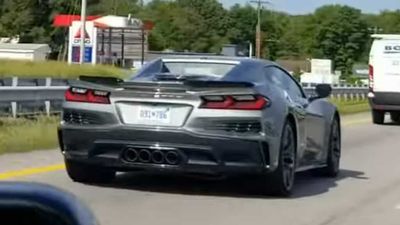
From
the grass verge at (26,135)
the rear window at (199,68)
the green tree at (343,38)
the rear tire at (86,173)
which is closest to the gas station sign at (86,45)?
the grass verge at (26,135)

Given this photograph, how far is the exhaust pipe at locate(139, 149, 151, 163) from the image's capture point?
904cm

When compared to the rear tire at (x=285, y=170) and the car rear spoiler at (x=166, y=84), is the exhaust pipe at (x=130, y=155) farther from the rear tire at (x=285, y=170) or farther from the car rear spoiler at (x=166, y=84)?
the rear tire at (x=285, y=170)

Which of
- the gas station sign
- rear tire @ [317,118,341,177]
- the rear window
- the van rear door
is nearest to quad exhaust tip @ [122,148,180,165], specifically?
the rear window

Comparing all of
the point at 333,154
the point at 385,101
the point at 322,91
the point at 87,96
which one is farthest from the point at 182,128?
the point at 385,101

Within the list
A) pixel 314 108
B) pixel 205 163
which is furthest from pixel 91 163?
pixel 314 108

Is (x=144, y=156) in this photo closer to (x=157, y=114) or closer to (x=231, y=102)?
(x=157, y=114)

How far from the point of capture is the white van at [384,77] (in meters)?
27.5

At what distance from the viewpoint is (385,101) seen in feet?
90.2

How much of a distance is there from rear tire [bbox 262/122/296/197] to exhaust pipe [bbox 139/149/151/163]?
44.9 inches

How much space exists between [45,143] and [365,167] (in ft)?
15.0

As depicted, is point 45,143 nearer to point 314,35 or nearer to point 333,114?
point 333,114

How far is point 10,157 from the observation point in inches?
487

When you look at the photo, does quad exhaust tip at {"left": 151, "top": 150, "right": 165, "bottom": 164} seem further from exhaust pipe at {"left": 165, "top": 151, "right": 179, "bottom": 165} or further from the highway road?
the highway road

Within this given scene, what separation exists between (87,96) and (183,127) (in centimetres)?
109
